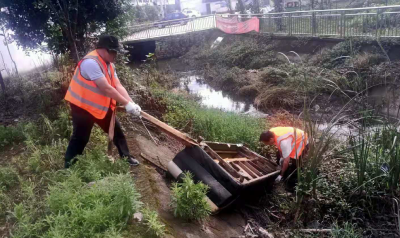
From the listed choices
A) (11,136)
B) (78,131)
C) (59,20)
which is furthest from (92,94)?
(59,20)

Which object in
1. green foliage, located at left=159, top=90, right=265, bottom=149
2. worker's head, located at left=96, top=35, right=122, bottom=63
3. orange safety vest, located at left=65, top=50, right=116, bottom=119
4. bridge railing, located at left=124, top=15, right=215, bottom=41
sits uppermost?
bridge railing, located at left=124, top=15, right=215, bottom=41

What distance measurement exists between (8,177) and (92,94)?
1374 mm

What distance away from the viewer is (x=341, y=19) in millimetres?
11539

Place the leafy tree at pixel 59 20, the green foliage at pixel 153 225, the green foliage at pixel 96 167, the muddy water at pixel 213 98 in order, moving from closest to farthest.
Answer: the green foliage at pixel 153 225 → the green foliage at pixel 96 167 → the leafy tree at pixel 59 20 → the muddy water at pixel 213 98

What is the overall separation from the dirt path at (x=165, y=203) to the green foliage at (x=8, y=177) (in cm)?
134

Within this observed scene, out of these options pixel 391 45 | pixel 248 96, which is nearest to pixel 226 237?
pixel 248 96

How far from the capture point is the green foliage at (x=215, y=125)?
581 centimetres

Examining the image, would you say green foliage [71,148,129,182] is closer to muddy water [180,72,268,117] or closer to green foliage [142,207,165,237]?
green foliage [142,207,165,237]

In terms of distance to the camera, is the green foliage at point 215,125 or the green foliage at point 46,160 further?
the green foliage at point 215,125

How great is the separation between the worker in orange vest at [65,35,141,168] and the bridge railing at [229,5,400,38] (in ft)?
31.0

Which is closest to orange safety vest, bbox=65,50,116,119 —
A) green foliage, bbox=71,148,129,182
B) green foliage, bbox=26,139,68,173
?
green foliage, bbox=71,148,129,182

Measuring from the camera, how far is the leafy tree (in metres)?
6.68

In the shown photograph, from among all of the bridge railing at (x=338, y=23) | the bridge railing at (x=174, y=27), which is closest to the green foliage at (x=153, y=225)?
the bridge railing at (x=338, y=23)

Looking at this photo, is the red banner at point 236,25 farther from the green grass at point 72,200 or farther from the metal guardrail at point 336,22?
the green grass at point 72,200
